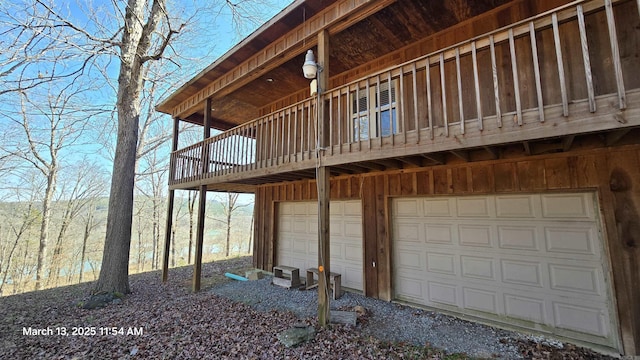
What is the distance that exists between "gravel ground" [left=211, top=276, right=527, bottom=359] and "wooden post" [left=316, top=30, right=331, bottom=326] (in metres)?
0.73

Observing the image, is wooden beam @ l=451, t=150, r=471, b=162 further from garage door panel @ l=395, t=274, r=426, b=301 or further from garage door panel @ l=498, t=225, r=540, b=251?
garage door panel @ l=395, t=274, r=426, b=301

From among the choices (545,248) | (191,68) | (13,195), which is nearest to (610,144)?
(545,248)

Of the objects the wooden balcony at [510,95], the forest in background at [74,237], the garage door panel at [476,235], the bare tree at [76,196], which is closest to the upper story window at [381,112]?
the wooden balcony at [510,95]

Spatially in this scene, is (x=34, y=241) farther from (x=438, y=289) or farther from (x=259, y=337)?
(x=438, y=289)

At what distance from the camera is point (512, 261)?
4.32 meters

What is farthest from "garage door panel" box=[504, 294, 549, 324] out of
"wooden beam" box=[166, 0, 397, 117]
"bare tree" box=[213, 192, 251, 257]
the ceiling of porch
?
"bare tree" box=[213, 192, 251, 257]

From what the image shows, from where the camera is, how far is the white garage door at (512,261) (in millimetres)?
3725

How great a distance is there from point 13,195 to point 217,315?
17139 millimetres

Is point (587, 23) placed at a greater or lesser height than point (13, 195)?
greater

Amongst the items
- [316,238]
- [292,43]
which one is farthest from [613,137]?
[316,238]

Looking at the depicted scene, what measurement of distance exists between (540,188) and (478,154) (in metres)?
1.00

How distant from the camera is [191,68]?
8.99 metres

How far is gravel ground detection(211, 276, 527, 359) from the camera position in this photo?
3709 mm

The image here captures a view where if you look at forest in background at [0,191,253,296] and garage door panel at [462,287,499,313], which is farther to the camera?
forest in background at [0,191,253,296]
